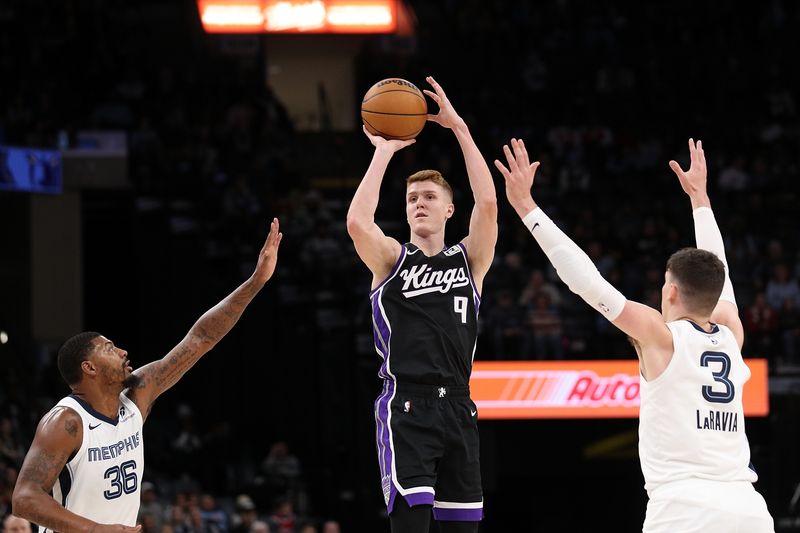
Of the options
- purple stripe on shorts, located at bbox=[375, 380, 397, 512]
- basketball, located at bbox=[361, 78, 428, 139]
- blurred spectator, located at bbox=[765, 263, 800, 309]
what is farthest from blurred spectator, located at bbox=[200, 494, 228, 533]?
basketball, located at bbox=[361, 78, 428, 139]

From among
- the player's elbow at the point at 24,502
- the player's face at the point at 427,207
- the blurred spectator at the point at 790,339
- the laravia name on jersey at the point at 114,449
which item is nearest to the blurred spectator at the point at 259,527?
the blurred spectator at the point at 790,339

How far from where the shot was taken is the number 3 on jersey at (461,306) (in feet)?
21.7

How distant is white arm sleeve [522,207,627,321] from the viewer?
17.0ft

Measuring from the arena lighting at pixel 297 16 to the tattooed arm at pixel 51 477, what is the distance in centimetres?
1650

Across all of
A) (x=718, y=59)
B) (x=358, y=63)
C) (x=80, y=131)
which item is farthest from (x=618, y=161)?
(x=80, y=131)

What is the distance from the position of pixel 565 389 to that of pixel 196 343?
8.76m

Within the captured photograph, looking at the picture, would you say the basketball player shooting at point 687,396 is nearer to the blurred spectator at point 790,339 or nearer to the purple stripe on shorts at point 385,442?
the purple stripe on shorts at point 385,442

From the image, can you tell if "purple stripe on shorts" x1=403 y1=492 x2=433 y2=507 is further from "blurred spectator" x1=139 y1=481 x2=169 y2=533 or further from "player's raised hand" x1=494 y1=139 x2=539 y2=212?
"blurred spectator" x1=139 y1=481 x2=169 y2=533

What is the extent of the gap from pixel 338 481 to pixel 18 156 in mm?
7813

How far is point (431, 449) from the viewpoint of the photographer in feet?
20.8

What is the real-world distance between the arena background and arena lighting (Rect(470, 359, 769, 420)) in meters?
0.24

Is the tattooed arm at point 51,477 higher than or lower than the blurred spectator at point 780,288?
lower

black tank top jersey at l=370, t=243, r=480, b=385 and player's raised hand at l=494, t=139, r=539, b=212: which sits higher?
player's raised hand at l=494, t=139, r=539, b=212

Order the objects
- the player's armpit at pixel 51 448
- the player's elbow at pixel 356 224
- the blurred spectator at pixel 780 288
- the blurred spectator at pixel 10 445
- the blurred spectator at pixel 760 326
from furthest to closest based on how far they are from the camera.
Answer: the blurred spectator at pixel 780 288 → the blurred spectator at pixel 760 326 → the blurred spectator at pixel 10 445 → the player's elbow at pixel 356 224 → the player's armpit at pixel 51 448
